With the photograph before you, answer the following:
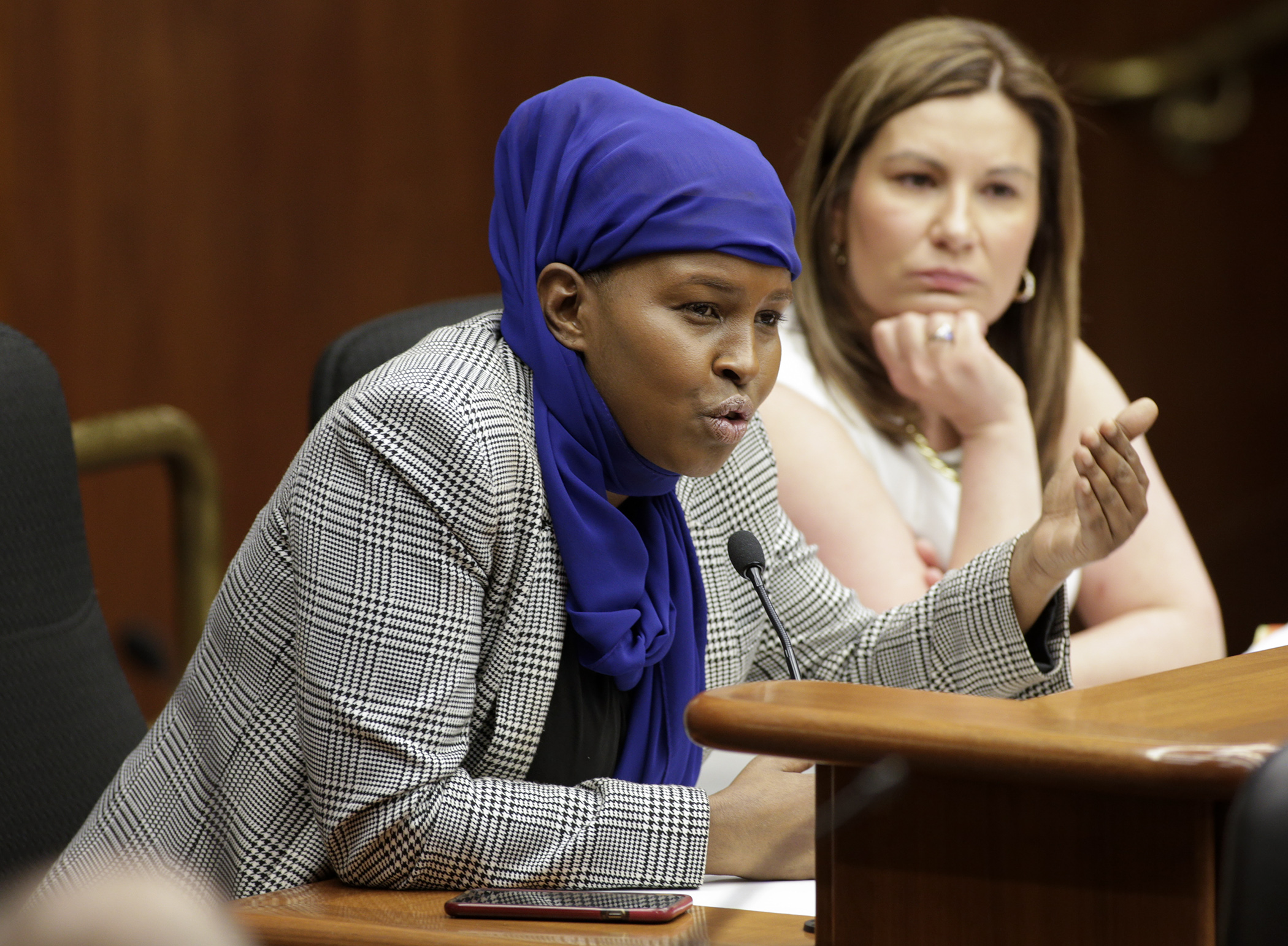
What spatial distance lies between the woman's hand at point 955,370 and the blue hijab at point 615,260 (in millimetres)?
709

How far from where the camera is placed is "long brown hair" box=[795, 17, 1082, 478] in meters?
1.96

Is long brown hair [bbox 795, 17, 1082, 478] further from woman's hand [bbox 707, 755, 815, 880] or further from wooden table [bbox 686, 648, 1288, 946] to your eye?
wooden table [bbox 686, 648, 1288, 946]

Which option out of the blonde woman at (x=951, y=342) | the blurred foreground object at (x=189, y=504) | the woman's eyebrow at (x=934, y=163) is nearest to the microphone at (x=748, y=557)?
the blonde woman at (x=951, y=342)

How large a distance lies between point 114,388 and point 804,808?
1.88 m

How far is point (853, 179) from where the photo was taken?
2.00 meters

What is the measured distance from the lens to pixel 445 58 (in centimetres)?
306

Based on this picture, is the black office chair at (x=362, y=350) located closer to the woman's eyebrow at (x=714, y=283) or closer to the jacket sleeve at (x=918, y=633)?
the jacket sleeve at (x=918, y=633)

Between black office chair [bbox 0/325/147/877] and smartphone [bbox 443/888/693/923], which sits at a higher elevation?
black office chair [bbox 0/325/147/877]

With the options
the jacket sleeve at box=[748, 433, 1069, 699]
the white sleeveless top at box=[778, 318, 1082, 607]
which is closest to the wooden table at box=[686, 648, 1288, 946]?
the jacket sleeve at box=[748, 433, 1069, 699]

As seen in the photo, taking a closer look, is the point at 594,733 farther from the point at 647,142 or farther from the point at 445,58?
the point at 445,58

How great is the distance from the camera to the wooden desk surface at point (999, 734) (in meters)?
0.75

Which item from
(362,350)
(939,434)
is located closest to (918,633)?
(939,434)

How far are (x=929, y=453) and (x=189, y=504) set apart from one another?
1118 millimetres

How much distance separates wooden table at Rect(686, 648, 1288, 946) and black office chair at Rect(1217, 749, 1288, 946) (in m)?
0.17
